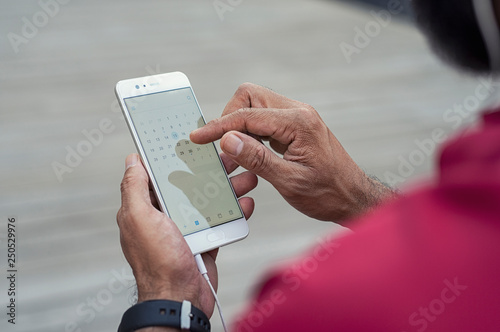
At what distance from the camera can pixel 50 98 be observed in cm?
269

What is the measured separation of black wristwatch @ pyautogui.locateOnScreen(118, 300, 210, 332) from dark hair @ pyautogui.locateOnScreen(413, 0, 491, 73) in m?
0.47

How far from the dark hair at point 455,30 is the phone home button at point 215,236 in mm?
563

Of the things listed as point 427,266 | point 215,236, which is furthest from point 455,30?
point 215,236

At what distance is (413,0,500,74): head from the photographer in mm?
437

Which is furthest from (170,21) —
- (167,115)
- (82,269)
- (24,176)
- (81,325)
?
(167,115)

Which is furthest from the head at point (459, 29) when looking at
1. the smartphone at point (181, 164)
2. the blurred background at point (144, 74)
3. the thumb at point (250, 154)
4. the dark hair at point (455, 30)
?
the blurred background at point (144, 74)

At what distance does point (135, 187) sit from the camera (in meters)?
0.92

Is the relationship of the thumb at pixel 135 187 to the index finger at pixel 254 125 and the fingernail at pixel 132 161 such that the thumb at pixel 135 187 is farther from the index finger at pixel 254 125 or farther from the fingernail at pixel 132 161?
the index finger at pixel 254 125

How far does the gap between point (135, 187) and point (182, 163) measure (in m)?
0.13

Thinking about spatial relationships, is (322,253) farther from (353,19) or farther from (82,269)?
(353,19)

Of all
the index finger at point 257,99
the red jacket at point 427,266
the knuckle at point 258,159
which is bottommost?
the red jacket at point 427,266

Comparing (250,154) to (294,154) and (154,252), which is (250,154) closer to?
(294,154)

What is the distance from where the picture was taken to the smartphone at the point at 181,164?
3.23 feet

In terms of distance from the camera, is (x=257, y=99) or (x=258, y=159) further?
(x=257, y=99)
